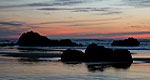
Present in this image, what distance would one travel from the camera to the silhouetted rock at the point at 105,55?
122 feet

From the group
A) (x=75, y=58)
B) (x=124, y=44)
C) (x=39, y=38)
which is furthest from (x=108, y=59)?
(x=39, y=38)

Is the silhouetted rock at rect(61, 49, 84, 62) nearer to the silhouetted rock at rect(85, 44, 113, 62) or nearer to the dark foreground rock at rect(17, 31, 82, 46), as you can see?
the silhouetted rock at rect(85, 44, 113, 62)

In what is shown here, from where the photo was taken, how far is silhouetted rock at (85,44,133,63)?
37.1 metres

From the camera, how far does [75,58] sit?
1474 inches

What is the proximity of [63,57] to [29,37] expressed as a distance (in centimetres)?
7828

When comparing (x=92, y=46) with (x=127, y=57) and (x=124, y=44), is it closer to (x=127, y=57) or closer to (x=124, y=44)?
(x=127, y=57)

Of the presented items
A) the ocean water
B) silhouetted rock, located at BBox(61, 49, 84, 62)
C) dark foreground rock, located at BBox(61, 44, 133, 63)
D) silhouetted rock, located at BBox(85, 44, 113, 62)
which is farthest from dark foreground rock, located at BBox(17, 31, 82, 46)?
the ocean water

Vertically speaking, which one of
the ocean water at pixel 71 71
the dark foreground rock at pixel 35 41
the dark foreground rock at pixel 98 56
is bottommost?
the ocean water at pixel 71 71

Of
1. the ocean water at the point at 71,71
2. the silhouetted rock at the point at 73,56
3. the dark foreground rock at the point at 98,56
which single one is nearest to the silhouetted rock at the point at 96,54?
the dark foreground rock at the point at 98,56

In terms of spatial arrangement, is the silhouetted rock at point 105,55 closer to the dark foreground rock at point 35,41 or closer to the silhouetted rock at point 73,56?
the silhouetted rock at point 73,56

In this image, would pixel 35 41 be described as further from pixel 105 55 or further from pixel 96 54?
pixel 105 55

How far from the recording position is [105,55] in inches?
1480

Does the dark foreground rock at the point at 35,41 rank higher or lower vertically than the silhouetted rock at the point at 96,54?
higher

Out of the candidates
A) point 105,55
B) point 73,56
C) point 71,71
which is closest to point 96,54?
point 105,55
